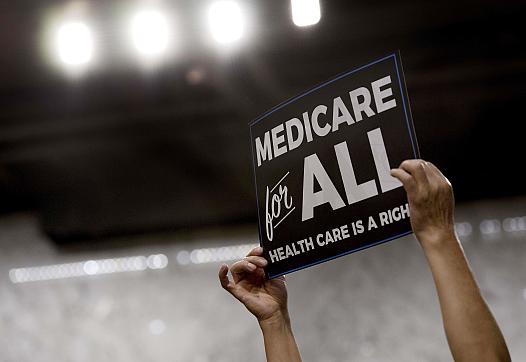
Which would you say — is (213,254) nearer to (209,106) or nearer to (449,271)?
(209,106)

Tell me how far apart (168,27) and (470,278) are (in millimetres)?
1978

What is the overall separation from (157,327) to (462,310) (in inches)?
102

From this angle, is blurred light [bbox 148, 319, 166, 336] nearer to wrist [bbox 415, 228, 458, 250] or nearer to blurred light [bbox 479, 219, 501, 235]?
blurred light [bbox 479, 219, 501, 235]

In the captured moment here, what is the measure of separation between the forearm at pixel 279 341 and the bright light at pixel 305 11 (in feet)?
4.34

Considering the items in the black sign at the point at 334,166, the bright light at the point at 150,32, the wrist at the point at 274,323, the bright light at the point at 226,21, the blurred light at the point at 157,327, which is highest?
the bright light at the point at 150,32

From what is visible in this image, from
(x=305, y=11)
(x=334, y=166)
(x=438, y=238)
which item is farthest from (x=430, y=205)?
(x=305, y=11)

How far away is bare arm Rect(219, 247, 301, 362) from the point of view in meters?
1.53

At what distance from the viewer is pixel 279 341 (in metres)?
1.54

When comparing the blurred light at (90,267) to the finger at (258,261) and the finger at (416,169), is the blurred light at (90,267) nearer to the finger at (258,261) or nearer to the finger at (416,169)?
the finger at (258,261)

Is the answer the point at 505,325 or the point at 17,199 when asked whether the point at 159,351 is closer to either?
the point at 17,199

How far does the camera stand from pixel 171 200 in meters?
3.59

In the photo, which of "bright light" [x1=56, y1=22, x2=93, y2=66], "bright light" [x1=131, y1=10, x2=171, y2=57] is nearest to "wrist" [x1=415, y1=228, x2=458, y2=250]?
"bright light" [x1=131, y1=10, x2=171, y2=57]

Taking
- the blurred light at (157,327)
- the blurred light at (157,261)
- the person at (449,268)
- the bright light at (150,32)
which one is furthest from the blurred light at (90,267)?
the person at (449,268)

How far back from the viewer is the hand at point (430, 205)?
1.13 m
